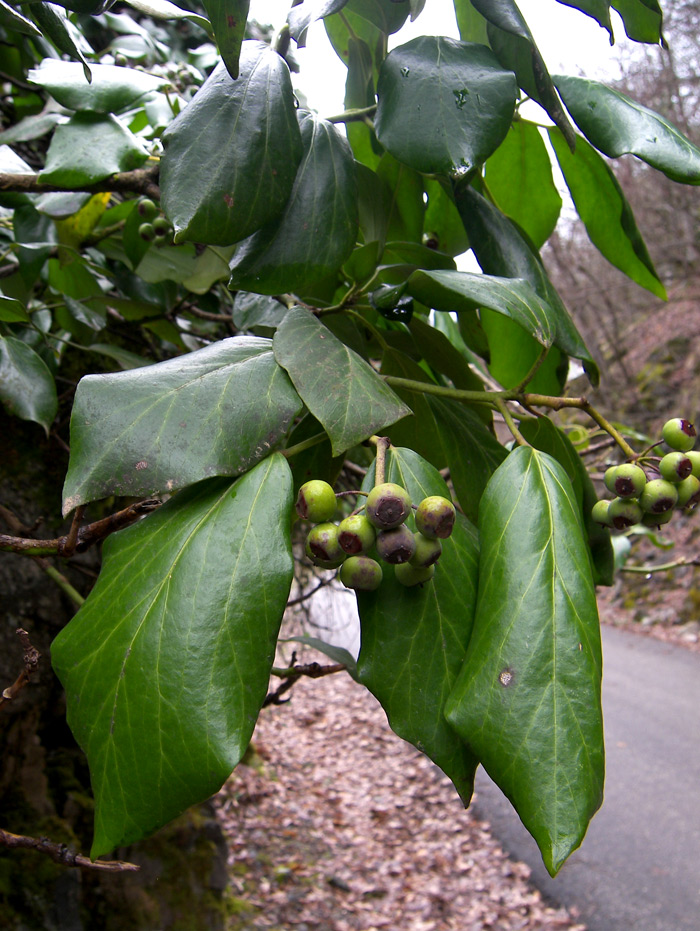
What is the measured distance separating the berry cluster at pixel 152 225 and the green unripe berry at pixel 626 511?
2.26ft

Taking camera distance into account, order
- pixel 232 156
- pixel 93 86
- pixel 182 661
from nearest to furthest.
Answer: pixel 182 661 → pixel 232 156 → pixel 93 86

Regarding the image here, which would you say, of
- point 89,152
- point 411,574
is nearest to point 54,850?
point 411,574

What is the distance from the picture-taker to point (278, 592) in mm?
453

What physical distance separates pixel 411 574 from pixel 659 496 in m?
0.25

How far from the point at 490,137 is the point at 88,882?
5.65 ft

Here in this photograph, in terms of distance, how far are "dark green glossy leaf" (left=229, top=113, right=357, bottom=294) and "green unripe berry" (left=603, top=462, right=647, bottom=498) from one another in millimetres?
321

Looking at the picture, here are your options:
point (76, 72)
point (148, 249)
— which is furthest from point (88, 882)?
point (76, 72)

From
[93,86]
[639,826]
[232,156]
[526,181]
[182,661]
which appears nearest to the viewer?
[182,661]

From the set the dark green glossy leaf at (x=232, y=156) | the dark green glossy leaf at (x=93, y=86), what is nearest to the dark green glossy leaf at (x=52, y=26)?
the dark green glossy leaf at (x=232, y=156)

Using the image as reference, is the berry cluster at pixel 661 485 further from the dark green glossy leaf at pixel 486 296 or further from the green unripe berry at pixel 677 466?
the dark green glossy leaf at pixel 486 296

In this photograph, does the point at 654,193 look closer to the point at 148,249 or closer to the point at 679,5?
the point at 679,5

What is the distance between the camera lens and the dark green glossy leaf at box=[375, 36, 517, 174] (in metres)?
0.59

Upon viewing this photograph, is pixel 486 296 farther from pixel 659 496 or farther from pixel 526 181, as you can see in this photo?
pixel 526 181

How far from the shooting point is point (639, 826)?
10.7 ft
